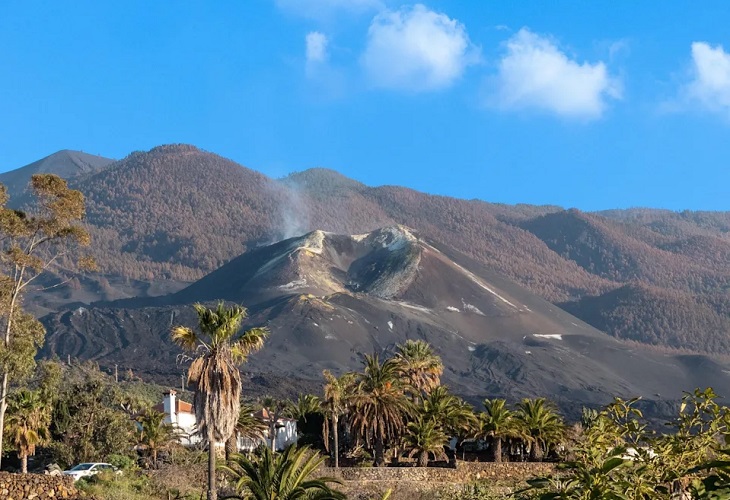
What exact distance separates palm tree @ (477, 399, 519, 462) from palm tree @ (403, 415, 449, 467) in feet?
7.28

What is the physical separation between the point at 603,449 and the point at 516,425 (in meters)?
43.1

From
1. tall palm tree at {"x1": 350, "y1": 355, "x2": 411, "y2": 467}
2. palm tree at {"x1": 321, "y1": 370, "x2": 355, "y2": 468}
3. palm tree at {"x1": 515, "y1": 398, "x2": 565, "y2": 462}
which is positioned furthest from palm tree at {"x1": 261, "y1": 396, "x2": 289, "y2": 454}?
palm tree at {"x1": 515, "y1": 398, "x2": 565, "y2": 462}

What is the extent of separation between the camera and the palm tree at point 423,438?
57562 mm

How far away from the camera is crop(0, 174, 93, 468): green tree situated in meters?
41.8

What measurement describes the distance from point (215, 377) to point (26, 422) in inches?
732

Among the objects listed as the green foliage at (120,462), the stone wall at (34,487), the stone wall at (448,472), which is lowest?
the stone wall at (448,472)

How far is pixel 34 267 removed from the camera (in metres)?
43.2

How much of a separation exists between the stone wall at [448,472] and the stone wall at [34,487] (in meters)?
14.0

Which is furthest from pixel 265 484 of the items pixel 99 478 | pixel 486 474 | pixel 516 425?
pixel 516 425

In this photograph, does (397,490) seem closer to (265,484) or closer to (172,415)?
(265,484)

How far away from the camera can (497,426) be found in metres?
58.9

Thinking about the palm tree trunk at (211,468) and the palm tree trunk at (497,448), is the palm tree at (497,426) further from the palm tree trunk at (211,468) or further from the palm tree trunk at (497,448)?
the palm tree trunk at (211,468)

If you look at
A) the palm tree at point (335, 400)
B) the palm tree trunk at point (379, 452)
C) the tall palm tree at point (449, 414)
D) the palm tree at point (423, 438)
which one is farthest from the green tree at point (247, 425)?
the tall palm tree at point (449, 414)

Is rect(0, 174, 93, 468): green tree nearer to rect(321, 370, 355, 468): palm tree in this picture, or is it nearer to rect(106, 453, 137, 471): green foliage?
rect(106, 453, 137, 471): green foliage
